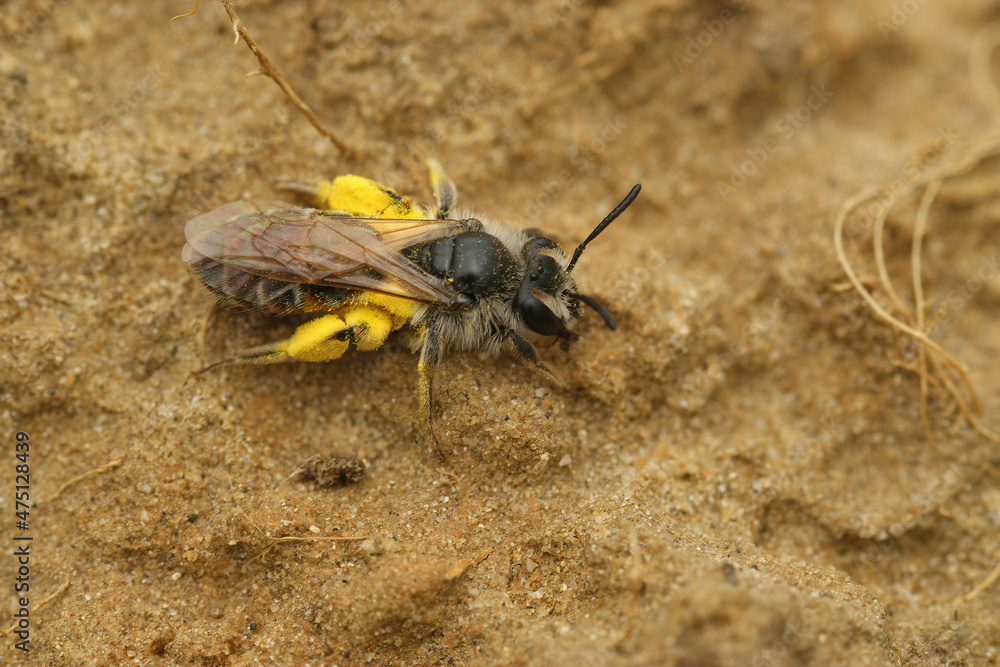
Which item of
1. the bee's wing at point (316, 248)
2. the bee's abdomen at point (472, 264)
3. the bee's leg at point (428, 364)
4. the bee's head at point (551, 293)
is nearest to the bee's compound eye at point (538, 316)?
the bee's head at point (551, 293)

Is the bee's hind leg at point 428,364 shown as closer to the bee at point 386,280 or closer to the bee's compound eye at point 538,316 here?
the bee at point 386,280

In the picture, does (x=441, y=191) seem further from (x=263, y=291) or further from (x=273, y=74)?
(x=263, y=291)

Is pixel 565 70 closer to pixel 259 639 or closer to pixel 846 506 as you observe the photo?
pixel 846 506

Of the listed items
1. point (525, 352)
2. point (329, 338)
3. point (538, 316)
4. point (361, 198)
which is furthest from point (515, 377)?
point (361, 198)

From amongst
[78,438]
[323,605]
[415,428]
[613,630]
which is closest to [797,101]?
[415,428]

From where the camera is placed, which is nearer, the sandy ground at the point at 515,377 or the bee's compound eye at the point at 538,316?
the sandy ground at the point at 515,377

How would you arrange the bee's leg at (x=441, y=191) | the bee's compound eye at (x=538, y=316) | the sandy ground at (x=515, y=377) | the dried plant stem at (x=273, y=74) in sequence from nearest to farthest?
1. the sandy ground at (x=515, y=377)
2. the dried plant stem at (x=273, y=74)
3. the bee's compound eye at (x=538, y=316)
4. the bee's leg at (x=441, y=191)
